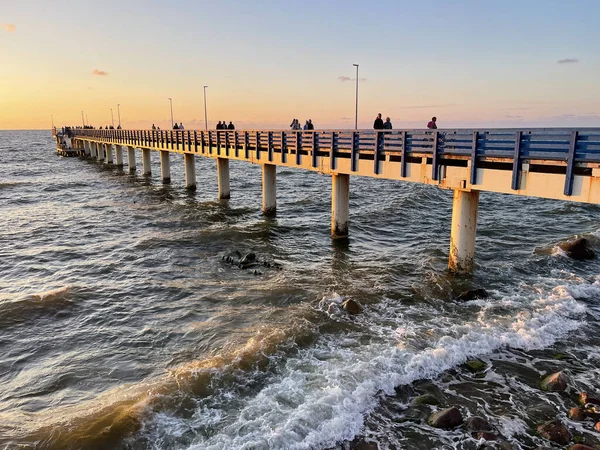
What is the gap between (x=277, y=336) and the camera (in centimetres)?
1037

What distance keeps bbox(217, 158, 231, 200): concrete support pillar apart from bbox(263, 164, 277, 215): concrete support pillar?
6113 millimetres

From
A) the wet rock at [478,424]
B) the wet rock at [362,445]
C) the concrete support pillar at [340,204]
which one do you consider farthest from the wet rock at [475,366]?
the concrete support pillar at [340,204]

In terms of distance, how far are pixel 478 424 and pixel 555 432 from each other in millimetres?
1179

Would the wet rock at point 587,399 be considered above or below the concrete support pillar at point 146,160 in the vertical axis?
below

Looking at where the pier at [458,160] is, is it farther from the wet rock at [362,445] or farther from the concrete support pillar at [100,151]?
the concrete support pillar at [100,151]

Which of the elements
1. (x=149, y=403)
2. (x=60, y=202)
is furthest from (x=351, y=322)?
(x=60, y=202)

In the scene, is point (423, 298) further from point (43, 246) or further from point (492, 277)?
point (43, 246)

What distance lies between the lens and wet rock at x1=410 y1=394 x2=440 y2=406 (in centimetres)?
796

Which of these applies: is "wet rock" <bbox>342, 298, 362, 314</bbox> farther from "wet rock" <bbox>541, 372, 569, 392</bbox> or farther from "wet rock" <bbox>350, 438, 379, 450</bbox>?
"wet rock" <bbox>350, 438, 379, 450</bbox>

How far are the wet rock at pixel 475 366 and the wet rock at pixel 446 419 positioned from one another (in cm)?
178

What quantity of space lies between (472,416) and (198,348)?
595cm

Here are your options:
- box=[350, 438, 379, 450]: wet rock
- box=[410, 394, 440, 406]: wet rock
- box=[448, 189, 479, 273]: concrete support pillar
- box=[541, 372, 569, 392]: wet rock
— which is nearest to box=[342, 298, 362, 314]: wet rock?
box=[410, 394, 440, 406]: wet rock

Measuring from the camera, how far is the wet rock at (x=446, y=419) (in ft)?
24.1

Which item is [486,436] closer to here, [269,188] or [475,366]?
[475,366]
